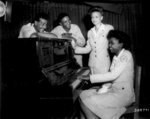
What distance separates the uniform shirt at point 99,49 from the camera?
4273 mm

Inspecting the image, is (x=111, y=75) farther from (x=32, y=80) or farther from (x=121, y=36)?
(x=32, y=80)

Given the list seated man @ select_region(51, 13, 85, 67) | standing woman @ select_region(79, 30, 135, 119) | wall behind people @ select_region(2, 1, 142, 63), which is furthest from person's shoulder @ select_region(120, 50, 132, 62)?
wall behind people @ select_region(2, 1, 142, 63)

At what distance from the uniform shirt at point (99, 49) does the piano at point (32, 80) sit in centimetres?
139

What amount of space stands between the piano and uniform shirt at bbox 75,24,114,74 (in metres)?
1.39

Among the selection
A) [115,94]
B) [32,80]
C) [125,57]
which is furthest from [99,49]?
[32,80]

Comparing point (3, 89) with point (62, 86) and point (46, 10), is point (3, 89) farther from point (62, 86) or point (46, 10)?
point (46, 10)

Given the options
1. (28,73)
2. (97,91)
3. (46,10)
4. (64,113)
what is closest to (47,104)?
(28,73)

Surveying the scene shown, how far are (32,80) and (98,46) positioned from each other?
1.97m

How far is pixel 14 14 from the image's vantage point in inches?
223

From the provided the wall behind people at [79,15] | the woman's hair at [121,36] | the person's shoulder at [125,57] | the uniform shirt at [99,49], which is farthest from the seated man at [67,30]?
the person's shoulder at [125,57]

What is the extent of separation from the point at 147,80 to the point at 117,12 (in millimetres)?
1874

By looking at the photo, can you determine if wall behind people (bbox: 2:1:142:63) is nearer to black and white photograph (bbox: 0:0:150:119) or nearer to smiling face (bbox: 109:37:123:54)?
black and white photograph (bbox: 0:0:150:119)

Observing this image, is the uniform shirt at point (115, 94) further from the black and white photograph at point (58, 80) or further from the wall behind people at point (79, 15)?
the wall behind people at point (79, 15)

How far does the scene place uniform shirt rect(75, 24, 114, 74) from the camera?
427 cm
